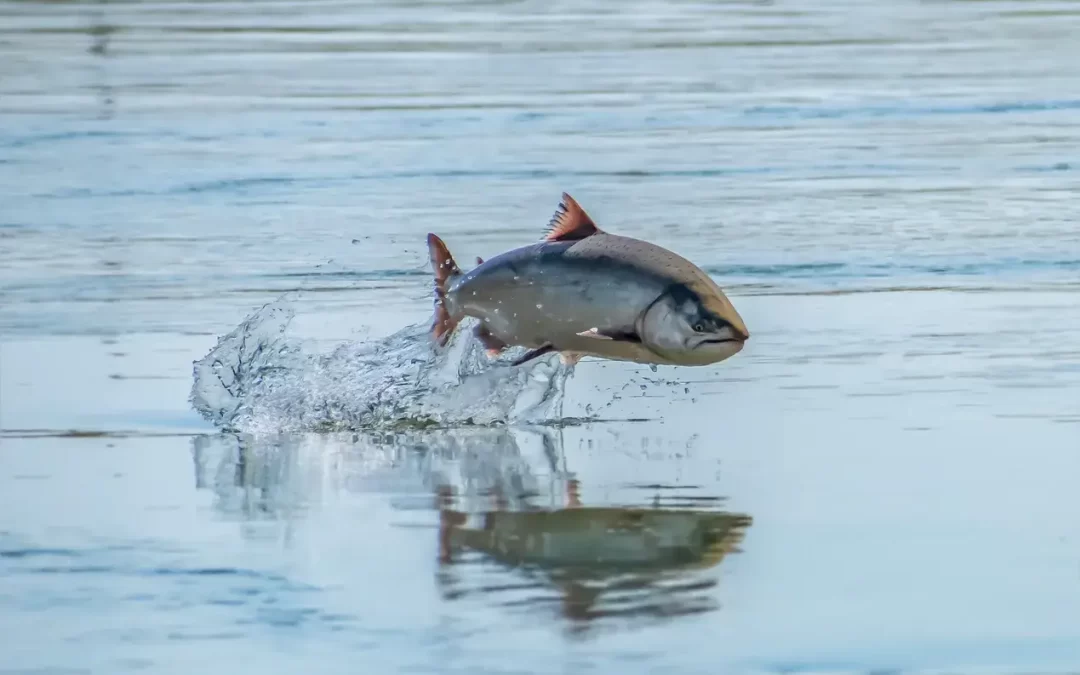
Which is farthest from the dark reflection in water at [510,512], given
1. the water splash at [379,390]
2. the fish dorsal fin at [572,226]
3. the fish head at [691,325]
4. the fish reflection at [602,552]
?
the fish dorsal fin at [572,226]

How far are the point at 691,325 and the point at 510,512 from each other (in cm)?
83

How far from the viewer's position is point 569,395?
8266 millimetres

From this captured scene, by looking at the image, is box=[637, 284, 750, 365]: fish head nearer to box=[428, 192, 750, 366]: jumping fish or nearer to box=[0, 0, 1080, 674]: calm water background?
box=[428, 192, 750, 366]: jumping fish

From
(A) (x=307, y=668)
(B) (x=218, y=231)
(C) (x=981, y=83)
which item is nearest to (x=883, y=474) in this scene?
(A) (x=307, y=668)

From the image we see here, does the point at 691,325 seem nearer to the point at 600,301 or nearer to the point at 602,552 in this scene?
the point at 600,301

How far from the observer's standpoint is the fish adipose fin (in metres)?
7.30

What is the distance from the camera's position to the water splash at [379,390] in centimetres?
793

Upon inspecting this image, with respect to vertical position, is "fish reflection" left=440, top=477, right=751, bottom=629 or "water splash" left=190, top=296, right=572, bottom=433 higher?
"water splash" left=190, top=296, right=572, bottom=433

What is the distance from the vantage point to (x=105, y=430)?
300 inches

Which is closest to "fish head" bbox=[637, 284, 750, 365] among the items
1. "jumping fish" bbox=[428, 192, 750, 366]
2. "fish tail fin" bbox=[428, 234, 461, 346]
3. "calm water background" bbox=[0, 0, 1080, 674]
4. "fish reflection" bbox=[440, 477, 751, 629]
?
"jumping fish" bbox=[428, 192, 750, 366]

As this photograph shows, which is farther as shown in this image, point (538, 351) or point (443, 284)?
point (443, 284)

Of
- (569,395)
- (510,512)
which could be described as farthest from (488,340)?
(510,512)

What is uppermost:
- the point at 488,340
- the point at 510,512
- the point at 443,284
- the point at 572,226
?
the point at 572,226

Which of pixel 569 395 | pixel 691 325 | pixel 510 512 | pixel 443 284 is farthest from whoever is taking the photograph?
pixel 569 395
